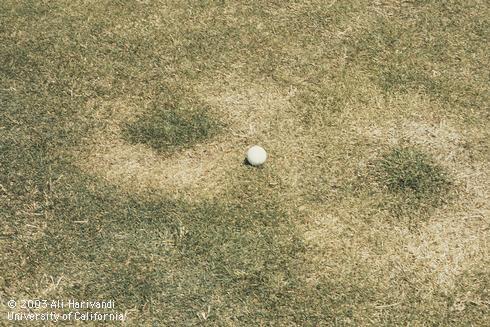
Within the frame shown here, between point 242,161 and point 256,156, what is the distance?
222 mm

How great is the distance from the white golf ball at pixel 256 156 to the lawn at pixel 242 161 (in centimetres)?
10

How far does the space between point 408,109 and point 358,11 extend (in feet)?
5.80

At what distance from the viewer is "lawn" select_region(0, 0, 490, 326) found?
4738 millimetres

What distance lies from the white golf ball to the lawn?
96 mm

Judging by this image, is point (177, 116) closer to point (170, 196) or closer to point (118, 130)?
point (118, 130)

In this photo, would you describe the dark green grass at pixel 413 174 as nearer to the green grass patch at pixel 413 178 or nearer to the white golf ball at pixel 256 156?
the green grass patch at pixel 413 178

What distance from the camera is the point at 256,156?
5.50m

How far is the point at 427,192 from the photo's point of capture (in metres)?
5.42

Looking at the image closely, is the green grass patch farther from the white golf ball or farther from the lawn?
the white golf ball

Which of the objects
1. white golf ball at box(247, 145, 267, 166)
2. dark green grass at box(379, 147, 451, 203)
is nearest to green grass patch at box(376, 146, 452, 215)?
dark green grass at box(379, 147, 451, 203)

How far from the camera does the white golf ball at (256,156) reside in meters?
5.51

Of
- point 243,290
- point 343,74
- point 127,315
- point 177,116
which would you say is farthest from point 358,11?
point 127,315

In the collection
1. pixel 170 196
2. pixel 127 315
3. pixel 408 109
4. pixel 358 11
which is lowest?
pixel 127 315

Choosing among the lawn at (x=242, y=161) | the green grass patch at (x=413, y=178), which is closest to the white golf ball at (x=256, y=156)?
the lawn at (x=242, y=161)
